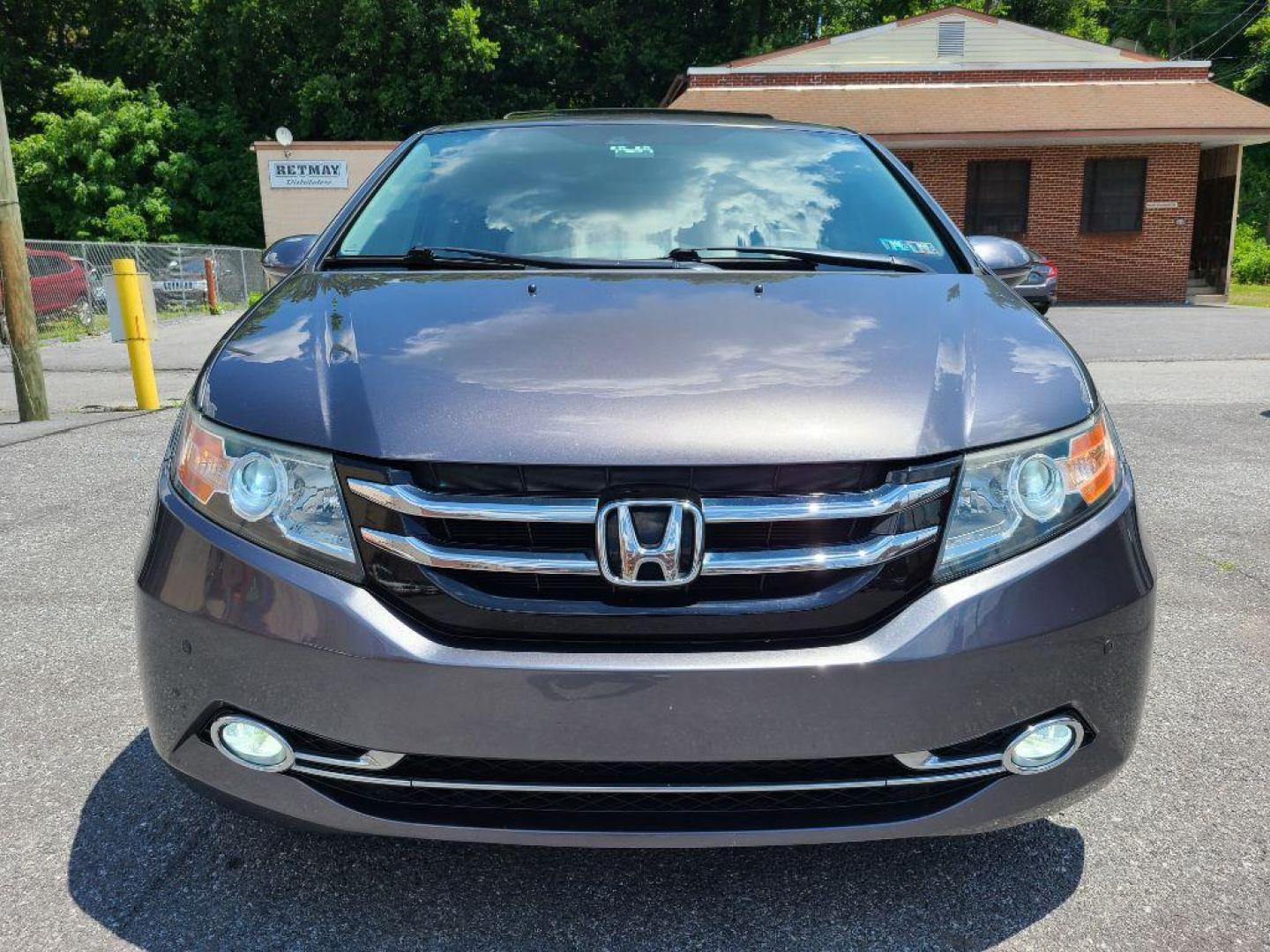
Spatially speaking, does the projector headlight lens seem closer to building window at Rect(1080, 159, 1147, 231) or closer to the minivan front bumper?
the minivan front bumper

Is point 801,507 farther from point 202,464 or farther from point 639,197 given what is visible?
point 639,197

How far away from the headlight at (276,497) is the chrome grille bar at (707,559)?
13 cm

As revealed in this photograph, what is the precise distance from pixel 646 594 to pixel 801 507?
282 mm

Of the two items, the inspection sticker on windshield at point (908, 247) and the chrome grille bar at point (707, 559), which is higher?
the inspection sticker on windshield at point (908, 247)

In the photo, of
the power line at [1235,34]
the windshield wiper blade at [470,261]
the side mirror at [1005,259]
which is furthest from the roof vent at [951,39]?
the windshield wiper blade at [470,261]

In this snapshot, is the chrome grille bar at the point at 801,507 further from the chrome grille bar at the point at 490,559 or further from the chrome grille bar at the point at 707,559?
the chrome grille bar at the point at 490,559

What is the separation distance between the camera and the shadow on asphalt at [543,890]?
1.90 meters

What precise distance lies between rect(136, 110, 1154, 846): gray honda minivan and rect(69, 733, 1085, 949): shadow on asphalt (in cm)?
30

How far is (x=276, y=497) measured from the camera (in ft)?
5.74

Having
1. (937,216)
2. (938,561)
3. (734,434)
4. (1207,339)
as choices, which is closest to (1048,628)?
(938,561)

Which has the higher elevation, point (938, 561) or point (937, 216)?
point (937, 216)

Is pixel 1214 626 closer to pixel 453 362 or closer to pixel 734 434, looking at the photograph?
pixel 734 434

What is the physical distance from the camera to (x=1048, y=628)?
1.69 meters

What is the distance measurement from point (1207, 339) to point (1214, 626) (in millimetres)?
11575
